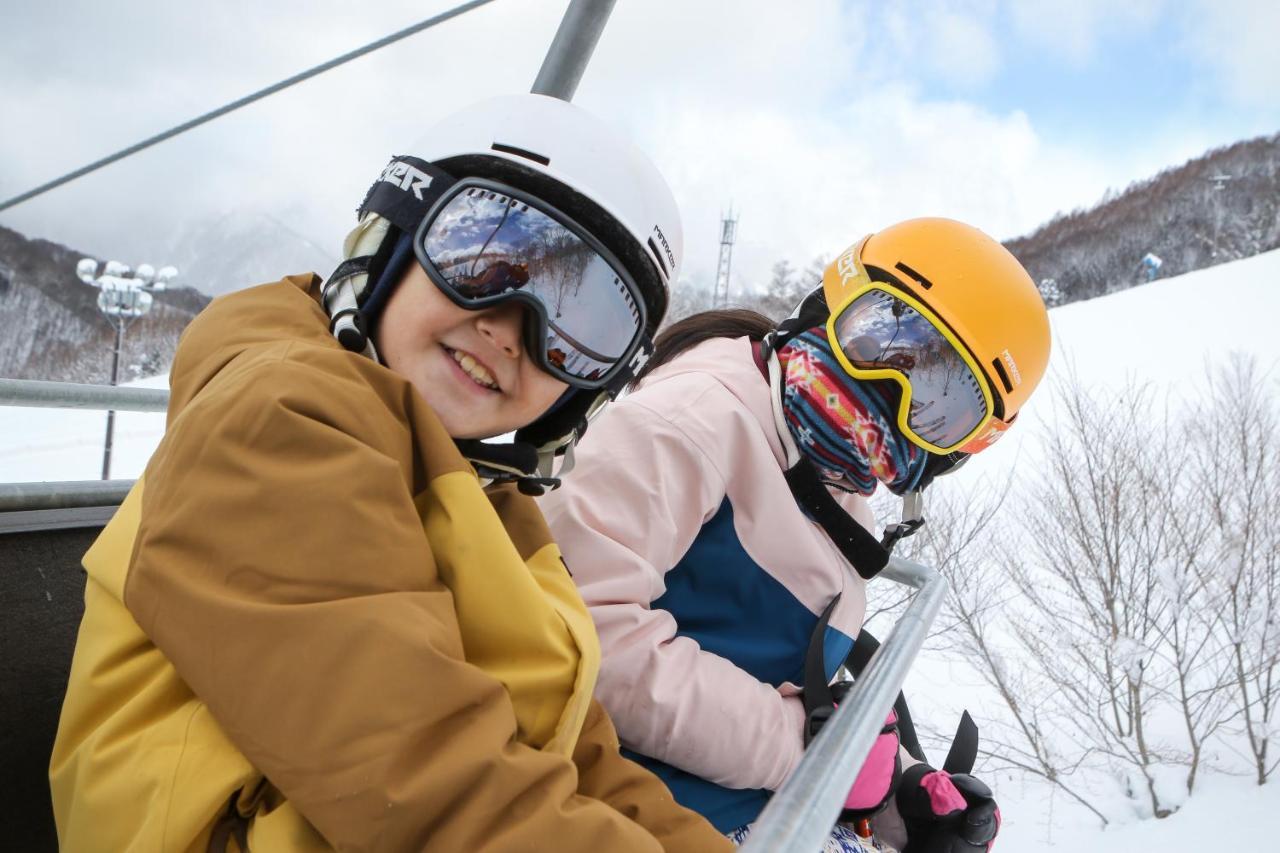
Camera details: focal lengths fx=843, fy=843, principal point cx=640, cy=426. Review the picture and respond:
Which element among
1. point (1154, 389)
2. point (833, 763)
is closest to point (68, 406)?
point (833, 763)

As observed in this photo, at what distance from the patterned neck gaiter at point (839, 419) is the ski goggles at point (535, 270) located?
665 mm

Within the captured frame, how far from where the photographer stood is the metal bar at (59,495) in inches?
62.4

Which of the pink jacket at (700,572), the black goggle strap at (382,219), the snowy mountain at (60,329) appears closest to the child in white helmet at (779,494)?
the pink jacket at (700,572)

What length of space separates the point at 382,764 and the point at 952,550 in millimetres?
11904

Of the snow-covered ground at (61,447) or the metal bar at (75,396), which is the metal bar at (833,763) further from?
the snow-covered ground at (61,447)

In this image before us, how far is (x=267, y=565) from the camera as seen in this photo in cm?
82

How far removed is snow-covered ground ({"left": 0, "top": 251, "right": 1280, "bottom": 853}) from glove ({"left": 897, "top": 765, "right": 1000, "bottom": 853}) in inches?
342

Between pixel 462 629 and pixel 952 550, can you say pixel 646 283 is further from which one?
pixel 952 550

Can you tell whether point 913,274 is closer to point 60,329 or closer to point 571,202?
point 571,202

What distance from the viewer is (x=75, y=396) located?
2.00 meters

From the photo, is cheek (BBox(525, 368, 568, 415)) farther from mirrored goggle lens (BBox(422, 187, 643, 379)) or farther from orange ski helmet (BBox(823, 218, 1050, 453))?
orange ski helmet (BBox(823, 218, 1050, 453))

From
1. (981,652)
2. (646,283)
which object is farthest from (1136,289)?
(646,283)

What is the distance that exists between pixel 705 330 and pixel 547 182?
970 mm

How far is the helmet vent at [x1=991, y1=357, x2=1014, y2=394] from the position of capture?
209 centimetres
